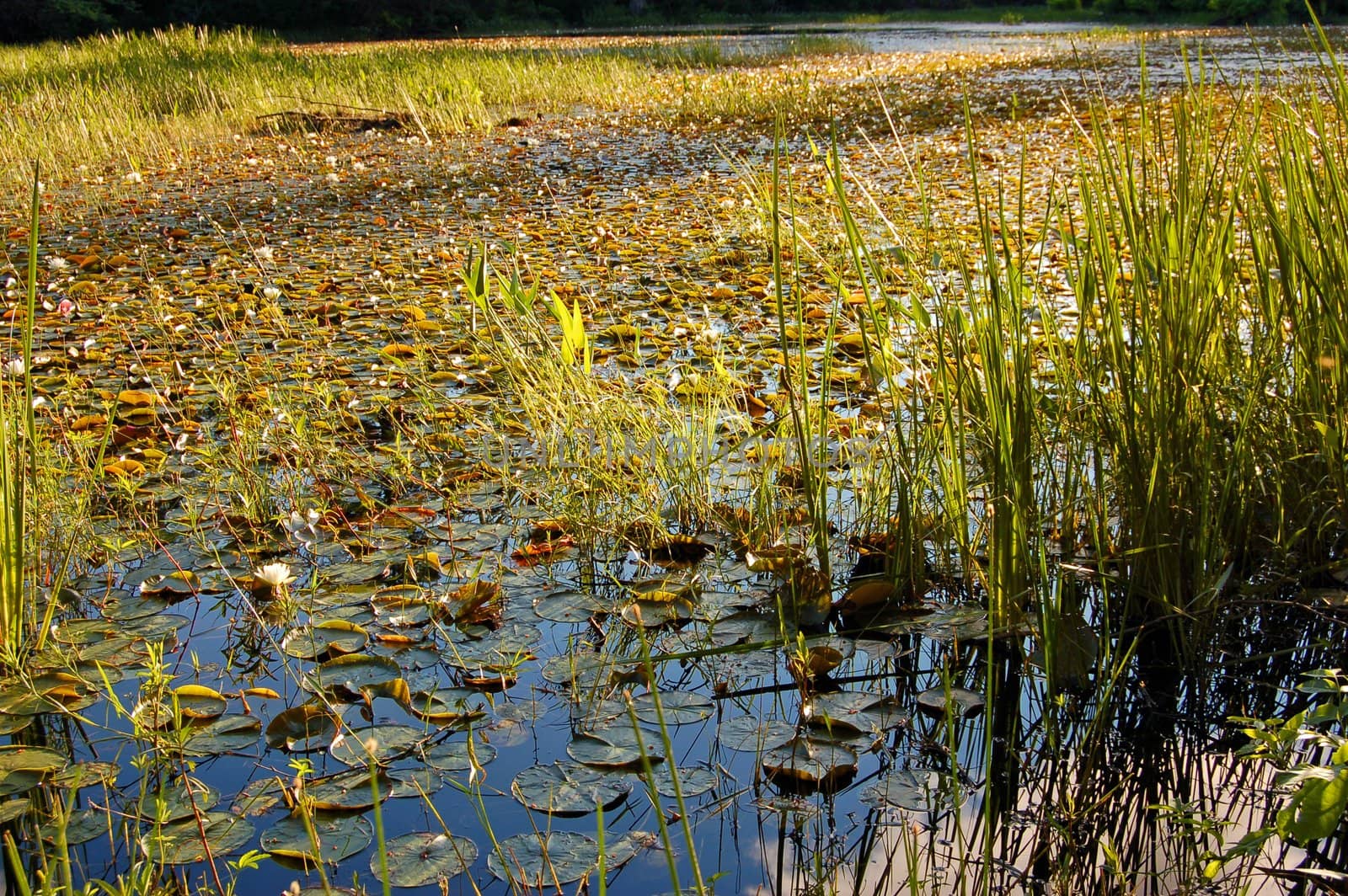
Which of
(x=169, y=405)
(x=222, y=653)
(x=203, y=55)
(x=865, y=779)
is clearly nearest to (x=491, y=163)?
(x=169, y=405)

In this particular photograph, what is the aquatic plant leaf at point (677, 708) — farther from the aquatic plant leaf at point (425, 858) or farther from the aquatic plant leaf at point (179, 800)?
the aquatic plant leaf at point (179, 800)

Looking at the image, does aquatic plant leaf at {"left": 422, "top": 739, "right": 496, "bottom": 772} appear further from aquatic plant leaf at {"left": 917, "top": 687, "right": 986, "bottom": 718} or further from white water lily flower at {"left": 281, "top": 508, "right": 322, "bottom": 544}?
white water lily flower at {"left": 281, "top": 508, "right": 322, "bottom": 544}

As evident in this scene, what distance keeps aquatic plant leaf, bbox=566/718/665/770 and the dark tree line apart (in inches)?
829

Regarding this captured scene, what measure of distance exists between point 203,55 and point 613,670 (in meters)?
12.1

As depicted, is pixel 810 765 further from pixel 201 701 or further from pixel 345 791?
pixel 201 701

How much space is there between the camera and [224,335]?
312 cm

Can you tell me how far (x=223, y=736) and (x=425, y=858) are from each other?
383 millimetres

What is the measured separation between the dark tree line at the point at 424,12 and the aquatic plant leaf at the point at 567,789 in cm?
2115

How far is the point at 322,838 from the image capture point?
3.83ft

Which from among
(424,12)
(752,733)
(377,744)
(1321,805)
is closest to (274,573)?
(377,744)

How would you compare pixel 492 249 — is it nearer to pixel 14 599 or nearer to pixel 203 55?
pixel 14 599

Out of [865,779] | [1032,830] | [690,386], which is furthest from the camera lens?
[690,386]

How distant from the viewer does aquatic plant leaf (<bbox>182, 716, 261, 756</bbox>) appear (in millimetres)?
1322

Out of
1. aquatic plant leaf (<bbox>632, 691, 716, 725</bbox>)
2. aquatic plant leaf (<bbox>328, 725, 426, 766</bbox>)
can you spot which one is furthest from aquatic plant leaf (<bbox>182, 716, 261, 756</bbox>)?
aquatic plant leaf (<bbox>632, 691, 716, 725</bbox>)
